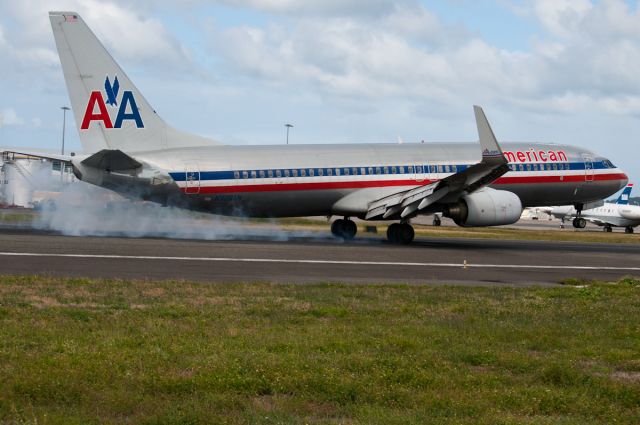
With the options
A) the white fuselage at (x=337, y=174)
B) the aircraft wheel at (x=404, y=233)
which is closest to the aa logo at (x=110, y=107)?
the white fuselage at (x=337, y=174)

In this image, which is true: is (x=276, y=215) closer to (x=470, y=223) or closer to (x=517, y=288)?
(x=470, y=223)

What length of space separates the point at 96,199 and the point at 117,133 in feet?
18.5

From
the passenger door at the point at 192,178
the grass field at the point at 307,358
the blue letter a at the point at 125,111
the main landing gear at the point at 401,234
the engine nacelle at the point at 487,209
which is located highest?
the blue letter a at the point at 125,111

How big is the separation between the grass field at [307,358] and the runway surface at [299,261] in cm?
465

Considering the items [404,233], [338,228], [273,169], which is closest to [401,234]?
[404,233]

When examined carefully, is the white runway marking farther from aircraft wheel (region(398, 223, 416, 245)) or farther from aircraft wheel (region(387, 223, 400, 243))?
aircraft wheel (region(387, 223, 400, 243))

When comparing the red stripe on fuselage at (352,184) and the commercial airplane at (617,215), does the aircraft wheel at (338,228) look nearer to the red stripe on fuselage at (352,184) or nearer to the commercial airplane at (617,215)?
the red stripe on fuselage at (352,184)

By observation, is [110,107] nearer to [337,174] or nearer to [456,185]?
[337,174]

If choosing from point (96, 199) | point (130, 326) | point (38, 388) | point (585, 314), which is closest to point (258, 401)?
point (38, 388)

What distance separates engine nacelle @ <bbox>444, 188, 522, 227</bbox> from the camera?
36156 millimetres

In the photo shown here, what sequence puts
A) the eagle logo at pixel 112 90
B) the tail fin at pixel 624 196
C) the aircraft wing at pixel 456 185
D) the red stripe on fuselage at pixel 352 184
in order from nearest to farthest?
1. the aircraft wing at pixel 456 185
2. the eagle logo at pixel 112 90
3. the red stripe on fuselage at pixel 352 184
4. the tail fin at pixel 624 196

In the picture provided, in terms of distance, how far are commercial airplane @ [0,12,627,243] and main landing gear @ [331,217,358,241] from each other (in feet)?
7.81

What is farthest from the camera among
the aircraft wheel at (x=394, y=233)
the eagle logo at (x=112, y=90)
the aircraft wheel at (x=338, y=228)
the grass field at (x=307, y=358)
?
the aircraft wheel at (x=338, y=228)

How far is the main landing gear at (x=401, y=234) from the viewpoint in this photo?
3916cm
